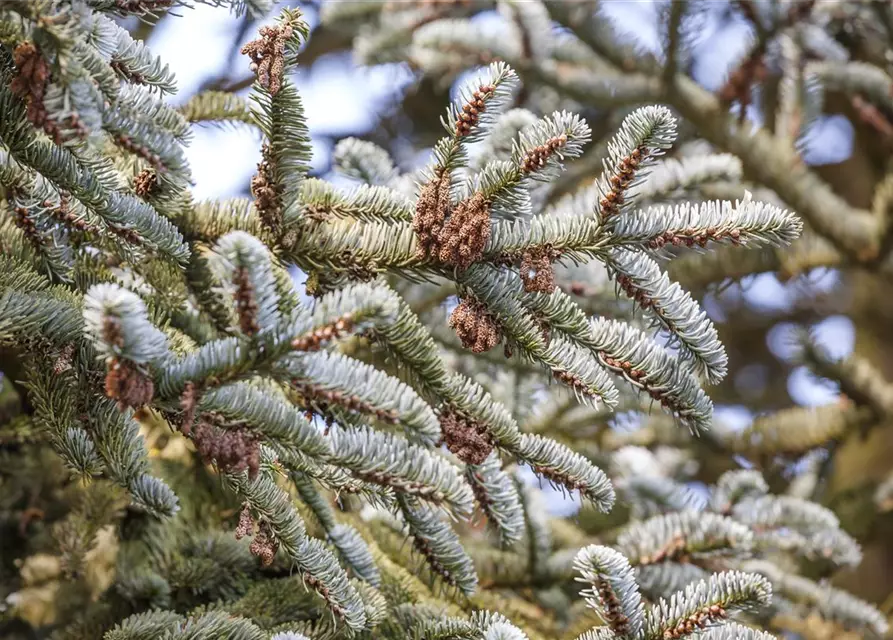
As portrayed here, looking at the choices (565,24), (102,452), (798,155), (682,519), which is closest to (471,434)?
(102,452)

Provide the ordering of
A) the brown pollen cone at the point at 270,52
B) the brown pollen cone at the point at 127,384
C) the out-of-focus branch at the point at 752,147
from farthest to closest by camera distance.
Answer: the out-of-focus branch at the point at 752,147
the brown pollen cone at the point at 270,52
the brown pollen cone at the point at 127,384

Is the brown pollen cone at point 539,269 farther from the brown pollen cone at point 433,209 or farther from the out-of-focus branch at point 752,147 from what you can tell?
the out-of-focus branch at point 752,147

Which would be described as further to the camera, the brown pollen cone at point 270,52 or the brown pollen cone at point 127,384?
the brown pollen cone at point 270,52

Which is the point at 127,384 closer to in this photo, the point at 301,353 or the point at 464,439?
the point at 301,353

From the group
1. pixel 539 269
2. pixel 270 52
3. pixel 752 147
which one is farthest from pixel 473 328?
pixel 752 147

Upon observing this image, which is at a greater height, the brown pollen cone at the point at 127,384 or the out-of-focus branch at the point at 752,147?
the out-of-focus branch at the point at 752,147

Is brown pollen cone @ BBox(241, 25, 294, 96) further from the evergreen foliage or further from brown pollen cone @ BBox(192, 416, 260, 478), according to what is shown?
brown pollen cone @ BBox(192, 416, 260, 478)

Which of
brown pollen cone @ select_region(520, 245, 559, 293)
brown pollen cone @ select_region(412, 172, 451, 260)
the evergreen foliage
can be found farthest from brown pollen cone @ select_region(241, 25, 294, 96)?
brown pollen cone @ select_region(520, 245, 559, 293)

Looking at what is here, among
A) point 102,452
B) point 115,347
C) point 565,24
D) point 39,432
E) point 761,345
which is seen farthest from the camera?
point 761,345

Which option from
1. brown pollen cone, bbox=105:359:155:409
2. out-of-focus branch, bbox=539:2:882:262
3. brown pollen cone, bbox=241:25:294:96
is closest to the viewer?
brown pollen cone, bbox=105:359:155:409

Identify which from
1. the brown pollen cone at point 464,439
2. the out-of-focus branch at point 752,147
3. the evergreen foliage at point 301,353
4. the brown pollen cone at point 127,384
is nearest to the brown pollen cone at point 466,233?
the evergreen foliage at point 301,353

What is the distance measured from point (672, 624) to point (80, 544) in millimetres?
731

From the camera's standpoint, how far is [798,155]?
2031 mm

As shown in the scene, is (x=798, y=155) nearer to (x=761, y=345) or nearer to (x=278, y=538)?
(x=278, y=538)
